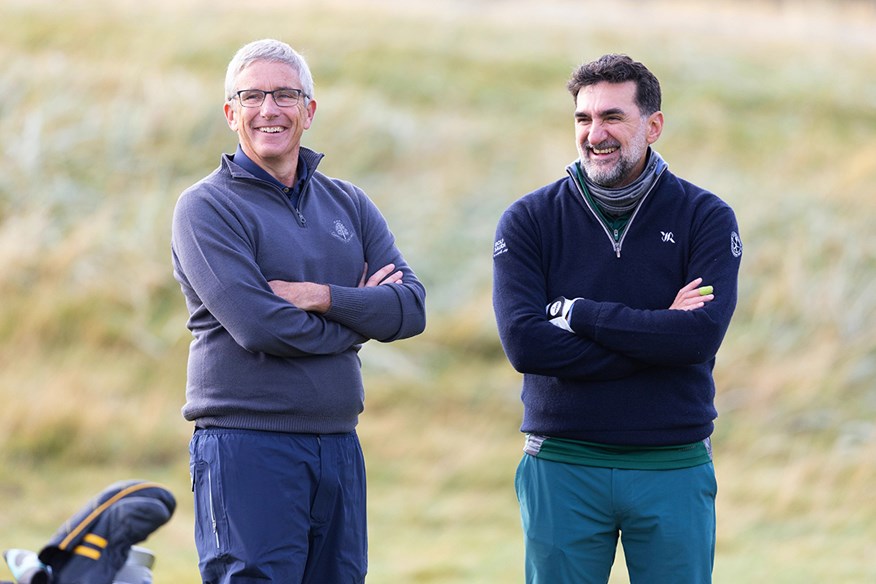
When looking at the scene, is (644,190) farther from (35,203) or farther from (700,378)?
(35,203)

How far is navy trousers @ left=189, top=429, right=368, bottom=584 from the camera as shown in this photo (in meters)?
3.33

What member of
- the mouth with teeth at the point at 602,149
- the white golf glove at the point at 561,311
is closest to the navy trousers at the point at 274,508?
the white golf glove at the point at 561,311

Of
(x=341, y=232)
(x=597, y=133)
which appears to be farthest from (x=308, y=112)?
(x=597, y=133)

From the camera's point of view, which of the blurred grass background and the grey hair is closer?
the grey hair

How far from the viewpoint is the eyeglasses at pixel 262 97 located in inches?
141

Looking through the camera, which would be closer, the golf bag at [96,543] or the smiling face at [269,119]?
the golf bag at [96,543]

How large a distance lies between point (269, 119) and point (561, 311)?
100 cm

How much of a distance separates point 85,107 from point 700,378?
8447mm

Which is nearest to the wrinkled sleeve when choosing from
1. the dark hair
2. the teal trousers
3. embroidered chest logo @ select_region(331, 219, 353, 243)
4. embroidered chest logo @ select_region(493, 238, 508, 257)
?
embroidered chest logo @ select_region(331, 219, 353, 243)

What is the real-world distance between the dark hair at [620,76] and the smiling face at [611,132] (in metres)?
0.01

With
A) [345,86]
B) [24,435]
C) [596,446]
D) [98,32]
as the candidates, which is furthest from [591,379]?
[98,32]

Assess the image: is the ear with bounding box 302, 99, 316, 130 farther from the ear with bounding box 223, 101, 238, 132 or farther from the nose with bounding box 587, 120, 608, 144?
the nose with bounding box 587, 120, 608, 144

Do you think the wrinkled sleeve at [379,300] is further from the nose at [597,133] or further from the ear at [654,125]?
the ear at [654,125]

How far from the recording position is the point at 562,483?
3547 mm
